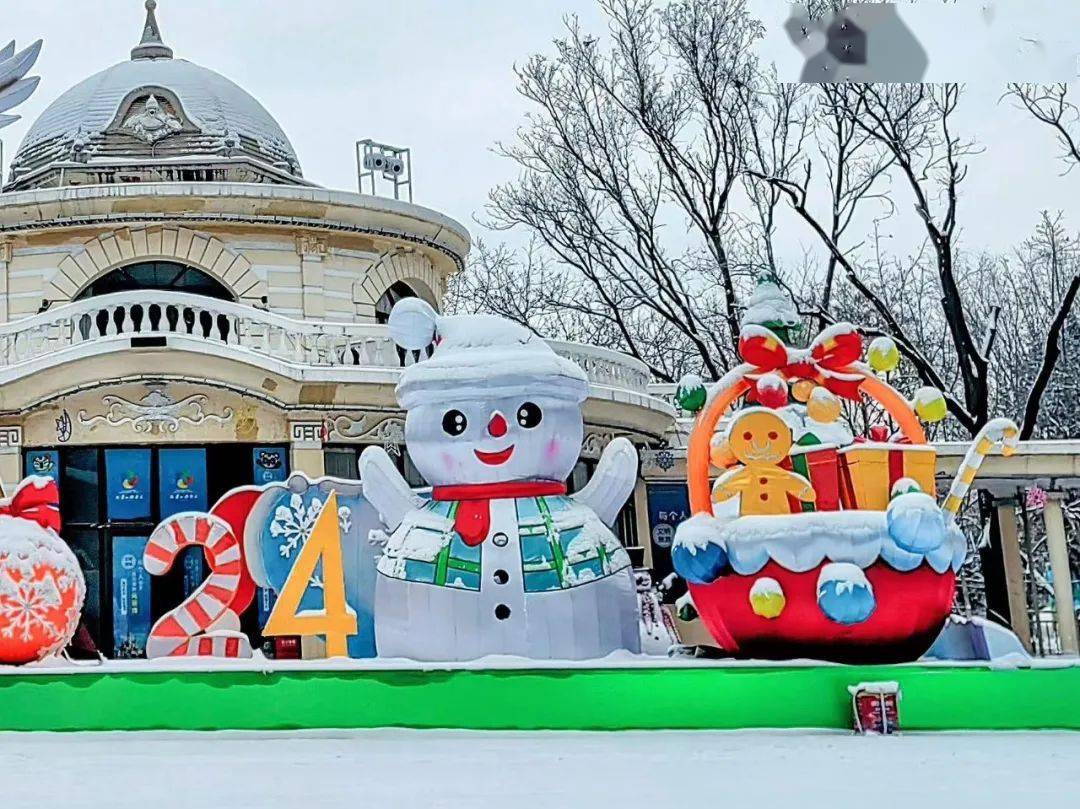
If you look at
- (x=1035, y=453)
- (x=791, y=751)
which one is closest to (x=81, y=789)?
(x=791, y=751)

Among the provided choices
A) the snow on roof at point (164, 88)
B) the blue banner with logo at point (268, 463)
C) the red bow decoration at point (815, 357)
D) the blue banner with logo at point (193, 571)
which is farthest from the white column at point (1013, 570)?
the snow on roof at point (164, 88)

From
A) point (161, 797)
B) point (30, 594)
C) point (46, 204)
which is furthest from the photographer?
point (46, 204)

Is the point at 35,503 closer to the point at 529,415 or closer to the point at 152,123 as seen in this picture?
the point at 529,415

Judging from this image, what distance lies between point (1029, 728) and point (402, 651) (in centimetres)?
345

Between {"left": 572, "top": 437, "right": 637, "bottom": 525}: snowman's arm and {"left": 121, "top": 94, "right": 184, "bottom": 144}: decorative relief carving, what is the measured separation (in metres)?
13.3

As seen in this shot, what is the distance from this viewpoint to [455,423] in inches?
353

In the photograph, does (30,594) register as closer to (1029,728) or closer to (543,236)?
(1029,728)

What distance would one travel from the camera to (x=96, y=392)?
1568cm

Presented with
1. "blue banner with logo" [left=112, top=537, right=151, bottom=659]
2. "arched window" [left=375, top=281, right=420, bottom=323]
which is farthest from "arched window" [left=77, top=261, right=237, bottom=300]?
"blue banner with logo" [left=112, top=537, right=151, bottom=659]

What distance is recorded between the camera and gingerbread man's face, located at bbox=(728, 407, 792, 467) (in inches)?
320

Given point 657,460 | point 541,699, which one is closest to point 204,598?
point 541,699

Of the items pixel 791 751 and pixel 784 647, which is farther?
pixel 784 647

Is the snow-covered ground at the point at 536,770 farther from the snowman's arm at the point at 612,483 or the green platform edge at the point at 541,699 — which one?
the snowman's arm at the point at 612,483

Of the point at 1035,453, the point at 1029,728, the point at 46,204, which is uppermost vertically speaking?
the point at 46,204
